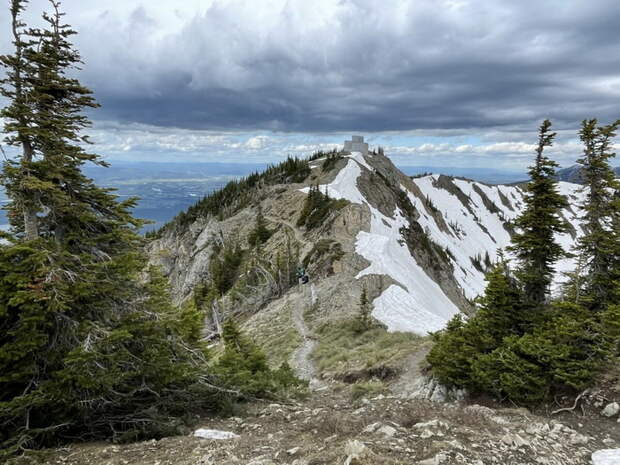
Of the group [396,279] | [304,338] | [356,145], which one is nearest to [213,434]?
[304,338]

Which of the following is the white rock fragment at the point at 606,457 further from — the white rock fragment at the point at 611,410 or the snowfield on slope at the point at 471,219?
the snowfield on slope at the point at 471,219

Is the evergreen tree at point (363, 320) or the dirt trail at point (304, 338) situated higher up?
the evergreen tree at point (363, 320)

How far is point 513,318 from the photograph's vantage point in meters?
12.3

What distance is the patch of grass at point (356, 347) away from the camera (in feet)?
57.6

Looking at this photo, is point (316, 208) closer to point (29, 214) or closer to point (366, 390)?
point (366, 390)

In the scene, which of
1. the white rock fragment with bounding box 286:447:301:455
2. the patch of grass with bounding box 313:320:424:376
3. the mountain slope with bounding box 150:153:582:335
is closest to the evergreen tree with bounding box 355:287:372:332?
the patch of grass with bounding box 313:320:424:376

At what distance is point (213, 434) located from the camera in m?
8.30

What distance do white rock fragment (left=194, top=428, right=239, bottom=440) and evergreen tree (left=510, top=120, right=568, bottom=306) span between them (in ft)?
32.7

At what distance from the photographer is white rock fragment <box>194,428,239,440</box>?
26.4ft

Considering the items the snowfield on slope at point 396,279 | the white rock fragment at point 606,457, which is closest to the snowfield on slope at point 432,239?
the snowfield on slope at point 396,279

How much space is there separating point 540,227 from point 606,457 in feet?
25.1

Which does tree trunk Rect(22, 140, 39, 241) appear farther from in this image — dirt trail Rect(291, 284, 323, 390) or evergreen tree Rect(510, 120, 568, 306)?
evergreen tree Rect(510, 120, 568, 306)

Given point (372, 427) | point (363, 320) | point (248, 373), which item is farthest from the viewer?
point (363, 320)

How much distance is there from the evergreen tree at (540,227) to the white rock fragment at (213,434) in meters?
9.98
